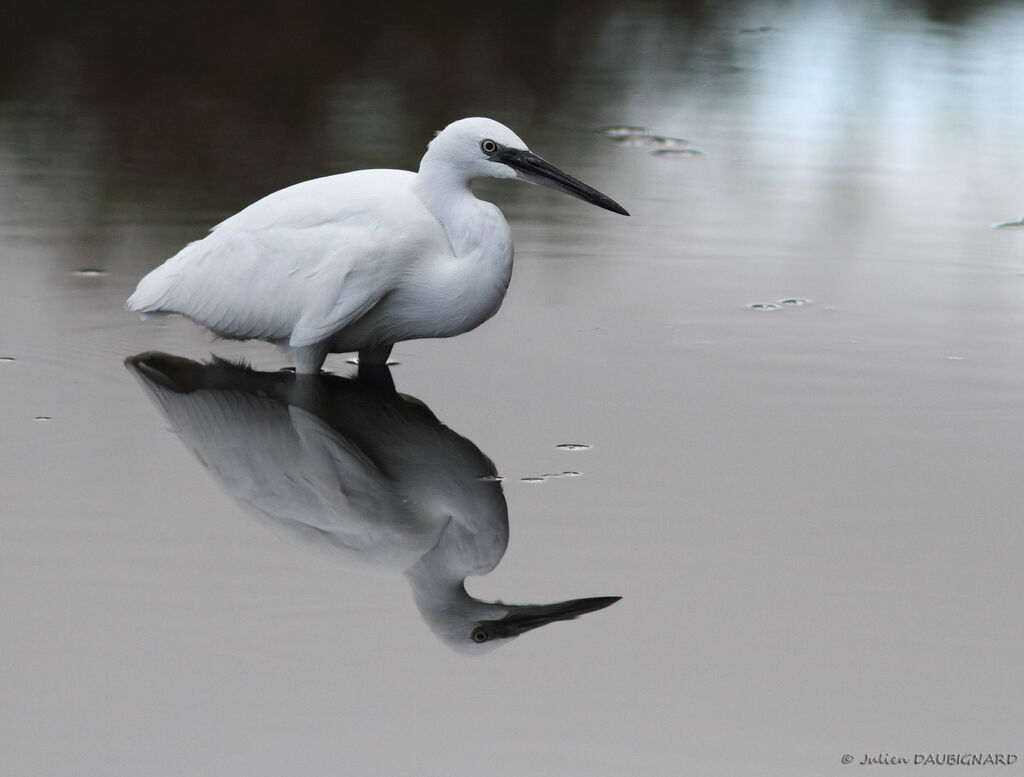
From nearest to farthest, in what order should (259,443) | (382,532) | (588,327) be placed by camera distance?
1. (382,532)
2. (259,443)
3. (588,327)

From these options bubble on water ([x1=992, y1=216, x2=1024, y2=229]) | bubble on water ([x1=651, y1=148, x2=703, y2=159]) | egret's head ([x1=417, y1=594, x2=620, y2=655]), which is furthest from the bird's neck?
bubble on water ([x1=651, y1=148, x2=703, y2=159])

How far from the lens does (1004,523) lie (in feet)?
13.6

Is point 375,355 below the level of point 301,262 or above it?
below

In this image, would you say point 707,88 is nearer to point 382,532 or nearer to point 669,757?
point 382,532

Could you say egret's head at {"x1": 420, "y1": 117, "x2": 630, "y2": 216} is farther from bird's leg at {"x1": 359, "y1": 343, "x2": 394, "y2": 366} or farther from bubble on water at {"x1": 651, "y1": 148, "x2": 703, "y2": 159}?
bubble on water at {"x1": 651, "y1": 148, "x2": 703, "y2": 159}

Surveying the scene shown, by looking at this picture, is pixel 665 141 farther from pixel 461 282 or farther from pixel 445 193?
pixel 461 282

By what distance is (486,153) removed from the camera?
525 cm

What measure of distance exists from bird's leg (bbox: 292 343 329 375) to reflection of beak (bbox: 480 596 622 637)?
1818 mm

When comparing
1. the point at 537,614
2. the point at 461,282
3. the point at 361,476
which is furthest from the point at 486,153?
the point at 537,614

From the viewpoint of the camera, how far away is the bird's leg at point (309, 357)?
17.1 feet

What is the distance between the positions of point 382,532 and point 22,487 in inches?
36.6

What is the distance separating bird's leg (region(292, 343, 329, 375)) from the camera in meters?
5.23

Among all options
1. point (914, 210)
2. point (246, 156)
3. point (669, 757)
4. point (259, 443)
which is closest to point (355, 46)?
point (246, 156)

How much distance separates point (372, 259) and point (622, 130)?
4903 millimetres
